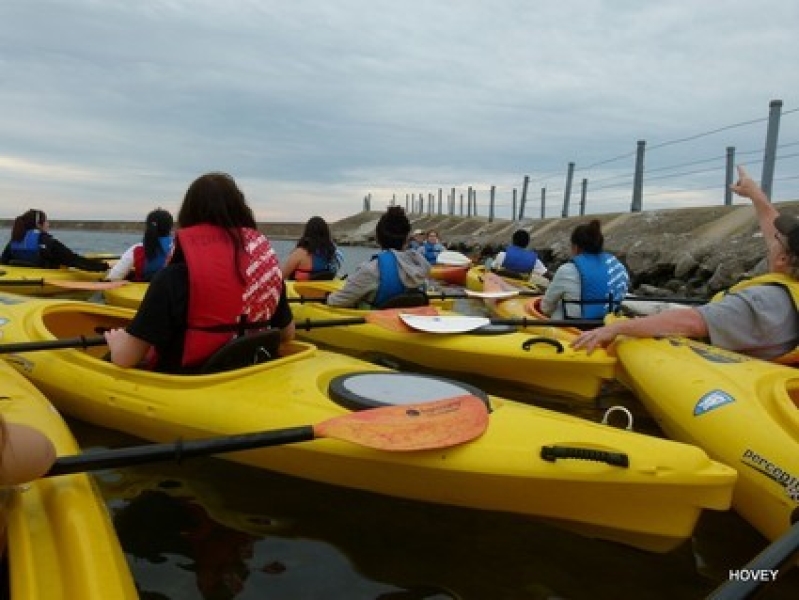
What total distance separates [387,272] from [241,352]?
2.57 m

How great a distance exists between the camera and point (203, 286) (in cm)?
310

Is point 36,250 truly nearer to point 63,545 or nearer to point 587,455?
point 63,545

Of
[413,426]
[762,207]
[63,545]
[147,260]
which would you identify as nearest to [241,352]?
[413,426]

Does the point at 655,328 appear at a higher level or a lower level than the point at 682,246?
lower

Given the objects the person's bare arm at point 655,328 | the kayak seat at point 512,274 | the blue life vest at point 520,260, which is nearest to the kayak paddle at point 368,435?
the person's bare arm at point 655,328

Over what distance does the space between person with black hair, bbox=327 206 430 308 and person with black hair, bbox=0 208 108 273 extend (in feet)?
14.9

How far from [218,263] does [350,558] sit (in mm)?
1403

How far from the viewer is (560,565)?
250 centimetres

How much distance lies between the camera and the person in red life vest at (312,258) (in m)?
7.35

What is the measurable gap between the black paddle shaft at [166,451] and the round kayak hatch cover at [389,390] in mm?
392

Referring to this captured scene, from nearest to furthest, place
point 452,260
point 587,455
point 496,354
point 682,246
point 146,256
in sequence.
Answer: point 587,455 → point 496,354 → point 146,256 → point 682,246 → point 452,260

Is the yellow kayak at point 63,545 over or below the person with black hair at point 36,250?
below

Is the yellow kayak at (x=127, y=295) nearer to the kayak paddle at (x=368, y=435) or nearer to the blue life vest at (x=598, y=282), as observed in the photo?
the blue life vest at (x=598, y=282)

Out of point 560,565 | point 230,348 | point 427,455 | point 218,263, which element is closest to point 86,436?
point 230,348
